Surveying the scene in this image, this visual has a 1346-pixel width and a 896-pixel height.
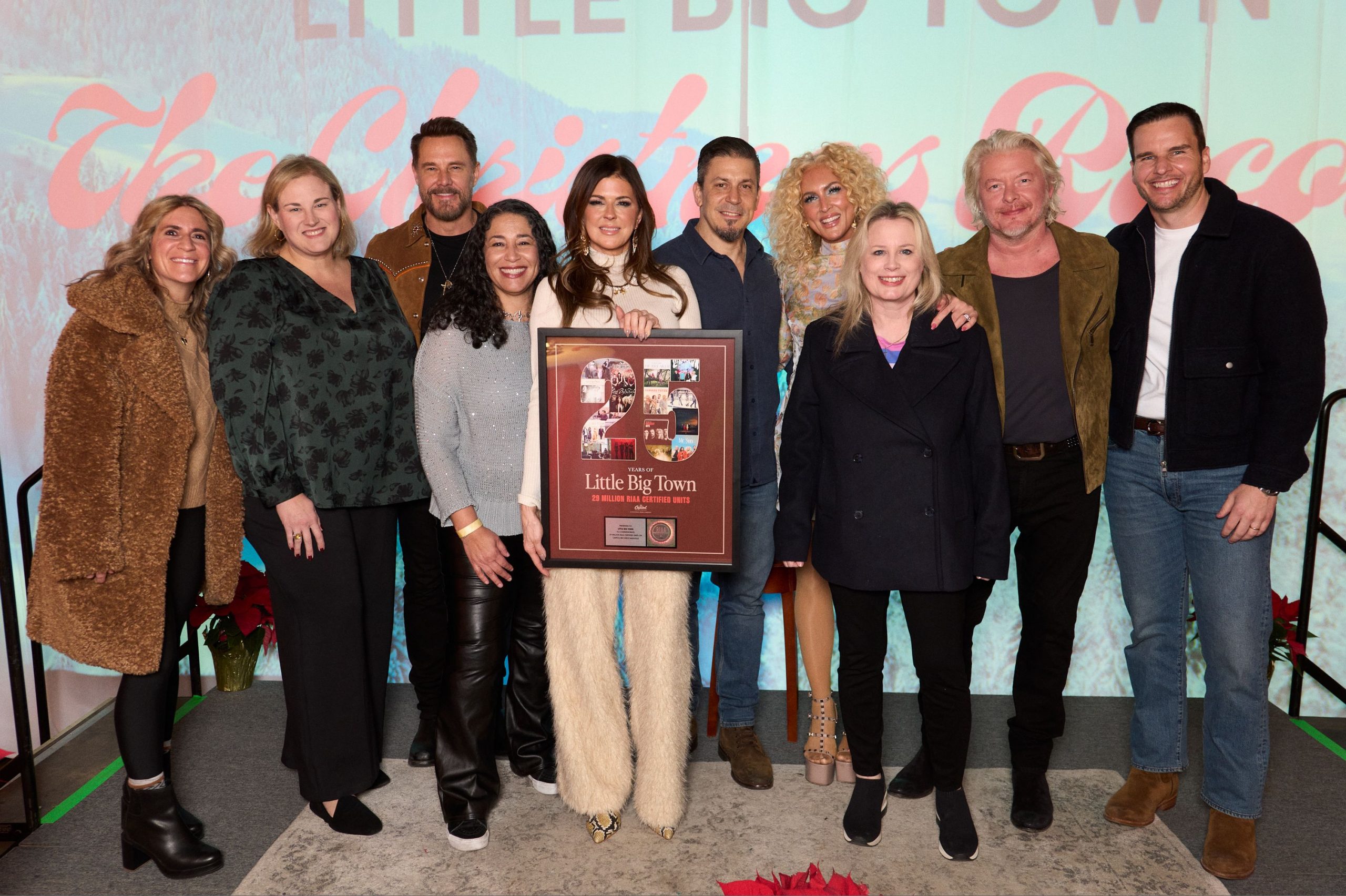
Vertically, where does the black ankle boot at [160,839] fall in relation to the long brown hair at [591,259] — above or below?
below

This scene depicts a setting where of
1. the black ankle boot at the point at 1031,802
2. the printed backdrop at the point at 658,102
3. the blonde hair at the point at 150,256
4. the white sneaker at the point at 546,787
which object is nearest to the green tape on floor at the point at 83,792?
the white sneaker at the point at 546,787

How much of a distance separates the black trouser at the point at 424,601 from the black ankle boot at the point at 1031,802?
5.79ft

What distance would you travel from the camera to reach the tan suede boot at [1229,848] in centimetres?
251

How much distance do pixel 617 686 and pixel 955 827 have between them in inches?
39.1

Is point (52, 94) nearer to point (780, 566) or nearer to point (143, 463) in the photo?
point (143, 463)

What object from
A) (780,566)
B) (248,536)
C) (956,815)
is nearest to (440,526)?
(248,536)

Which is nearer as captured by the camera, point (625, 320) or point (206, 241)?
point (625, 320)

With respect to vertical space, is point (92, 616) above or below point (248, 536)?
below

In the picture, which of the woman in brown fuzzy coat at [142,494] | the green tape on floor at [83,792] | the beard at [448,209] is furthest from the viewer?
the beard at [448,209]

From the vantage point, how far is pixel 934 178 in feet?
12.5

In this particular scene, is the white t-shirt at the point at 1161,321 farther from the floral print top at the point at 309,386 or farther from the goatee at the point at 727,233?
the floral print top at the point at 309,386

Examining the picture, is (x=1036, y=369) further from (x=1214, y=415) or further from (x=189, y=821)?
(x=189, y=821)

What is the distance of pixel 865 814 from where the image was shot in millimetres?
2639

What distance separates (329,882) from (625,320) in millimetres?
1653
